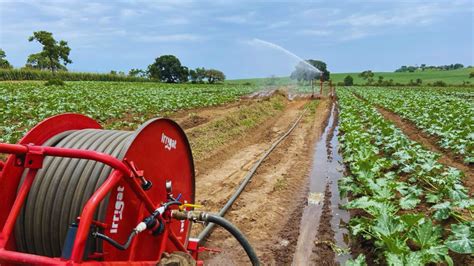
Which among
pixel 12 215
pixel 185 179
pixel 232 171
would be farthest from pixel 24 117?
pixel 12 215

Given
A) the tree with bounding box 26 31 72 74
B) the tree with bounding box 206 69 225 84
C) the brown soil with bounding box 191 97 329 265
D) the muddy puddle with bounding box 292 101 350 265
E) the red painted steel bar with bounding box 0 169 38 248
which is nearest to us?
the red painted steel bar with bounding box 0 169 38 248

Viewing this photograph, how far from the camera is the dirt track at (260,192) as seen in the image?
528 centimetres

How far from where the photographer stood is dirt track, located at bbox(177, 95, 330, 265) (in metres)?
5.28

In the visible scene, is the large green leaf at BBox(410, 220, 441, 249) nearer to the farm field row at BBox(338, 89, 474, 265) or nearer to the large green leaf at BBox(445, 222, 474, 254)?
the farm field row at BBox(338, 89, 474, 265)

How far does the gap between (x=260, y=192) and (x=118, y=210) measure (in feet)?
16.6

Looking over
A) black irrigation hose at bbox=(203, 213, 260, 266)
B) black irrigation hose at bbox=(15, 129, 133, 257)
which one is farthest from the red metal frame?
black irrigation hose at bbox=(203, 213, 260, 266)

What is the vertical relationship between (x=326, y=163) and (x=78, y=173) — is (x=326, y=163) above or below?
below

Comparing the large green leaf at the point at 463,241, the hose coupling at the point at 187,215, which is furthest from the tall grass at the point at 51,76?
the large green leaf at the point at 463,241

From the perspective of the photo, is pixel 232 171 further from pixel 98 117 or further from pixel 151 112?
pixel 151 112

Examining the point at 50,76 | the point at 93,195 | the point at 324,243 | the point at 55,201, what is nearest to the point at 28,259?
the point at 93,195

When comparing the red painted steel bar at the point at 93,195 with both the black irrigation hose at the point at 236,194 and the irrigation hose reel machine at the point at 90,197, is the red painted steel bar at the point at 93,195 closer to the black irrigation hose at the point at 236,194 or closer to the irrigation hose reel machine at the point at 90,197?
the irrigation hose reel machine at the point at 90,197

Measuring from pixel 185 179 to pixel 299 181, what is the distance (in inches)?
195

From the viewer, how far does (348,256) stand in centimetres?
512

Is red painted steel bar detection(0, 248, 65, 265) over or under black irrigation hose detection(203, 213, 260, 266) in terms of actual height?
over
